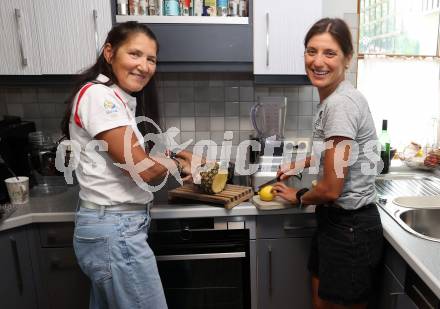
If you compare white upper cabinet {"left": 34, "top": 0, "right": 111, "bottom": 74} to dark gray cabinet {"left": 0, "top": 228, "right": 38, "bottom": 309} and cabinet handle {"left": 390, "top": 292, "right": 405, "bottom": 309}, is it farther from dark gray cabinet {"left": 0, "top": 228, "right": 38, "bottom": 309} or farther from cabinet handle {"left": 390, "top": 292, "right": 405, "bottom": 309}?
cabinet handle {"left": 390, "top": 292, "right": 405, "bottom": 309}

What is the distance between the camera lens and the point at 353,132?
1119mm

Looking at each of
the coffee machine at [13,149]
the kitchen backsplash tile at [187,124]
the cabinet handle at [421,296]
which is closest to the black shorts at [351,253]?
the cabinet handle at [421,296]

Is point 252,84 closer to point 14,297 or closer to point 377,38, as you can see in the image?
point 377,38

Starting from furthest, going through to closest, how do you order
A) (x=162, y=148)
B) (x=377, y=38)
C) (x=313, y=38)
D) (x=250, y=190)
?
(x=377, y=38)
(x=162, y=148)
(x=250, y=190)
(x=313, y=38)

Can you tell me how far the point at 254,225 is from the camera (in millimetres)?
1536

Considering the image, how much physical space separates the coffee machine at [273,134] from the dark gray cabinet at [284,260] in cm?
33

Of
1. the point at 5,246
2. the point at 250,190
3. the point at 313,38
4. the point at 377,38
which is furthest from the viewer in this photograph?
the point at 377,38

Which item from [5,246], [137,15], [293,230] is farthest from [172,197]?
[137,15]

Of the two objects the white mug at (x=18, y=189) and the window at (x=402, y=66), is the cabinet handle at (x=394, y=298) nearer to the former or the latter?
the window at (x=402, y=66)

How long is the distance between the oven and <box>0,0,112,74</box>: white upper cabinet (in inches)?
31.5

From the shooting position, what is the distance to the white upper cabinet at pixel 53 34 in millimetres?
1544

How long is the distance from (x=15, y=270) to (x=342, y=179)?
1.34 meters

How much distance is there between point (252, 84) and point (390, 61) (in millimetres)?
775

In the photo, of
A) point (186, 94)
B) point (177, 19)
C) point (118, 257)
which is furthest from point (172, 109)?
Answer: point (118, 257)
